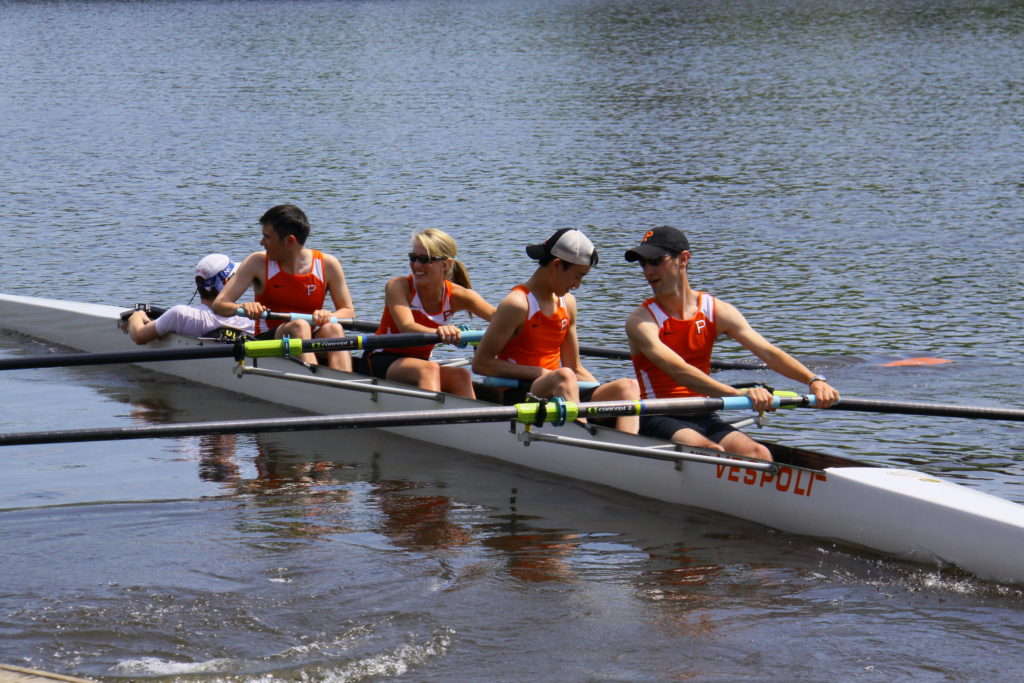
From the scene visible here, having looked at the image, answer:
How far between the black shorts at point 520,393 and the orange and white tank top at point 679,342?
0.84 metres

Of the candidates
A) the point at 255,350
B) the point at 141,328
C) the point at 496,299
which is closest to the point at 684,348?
the point at 255,350

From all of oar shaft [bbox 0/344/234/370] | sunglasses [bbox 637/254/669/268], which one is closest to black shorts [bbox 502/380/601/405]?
sunglasses [bbox 637/254/669/268]

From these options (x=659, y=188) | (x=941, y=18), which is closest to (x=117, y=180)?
(x=659, y=188)

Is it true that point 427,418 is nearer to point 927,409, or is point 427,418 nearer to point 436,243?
point 436,243

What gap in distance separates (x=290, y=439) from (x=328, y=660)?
4716 mm

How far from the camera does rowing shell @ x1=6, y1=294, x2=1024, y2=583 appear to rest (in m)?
7.45

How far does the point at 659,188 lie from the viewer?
23750 millimetres

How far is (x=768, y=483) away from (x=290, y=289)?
4.98 metres

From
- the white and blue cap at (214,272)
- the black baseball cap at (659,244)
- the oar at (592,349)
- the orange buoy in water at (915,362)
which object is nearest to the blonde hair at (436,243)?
the oar at (592,349)

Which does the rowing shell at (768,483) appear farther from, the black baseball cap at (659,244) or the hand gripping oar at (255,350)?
the black baseball cap at (659,244)

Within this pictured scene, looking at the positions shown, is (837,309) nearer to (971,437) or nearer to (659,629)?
(971,437)

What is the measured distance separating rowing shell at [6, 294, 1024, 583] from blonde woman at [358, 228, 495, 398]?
18 cm

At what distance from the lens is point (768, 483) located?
8.27 m

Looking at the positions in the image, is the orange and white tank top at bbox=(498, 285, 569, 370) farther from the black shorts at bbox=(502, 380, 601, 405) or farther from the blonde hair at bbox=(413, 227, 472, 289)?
the blonde hair at bbox=(413, 227, 472, 289)
